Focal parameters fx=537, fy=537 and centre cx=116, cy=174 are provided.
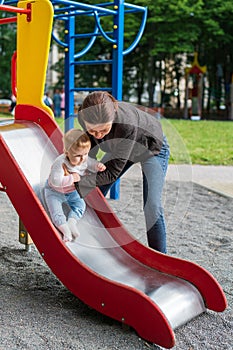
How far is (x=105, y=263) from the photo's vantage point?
317cm

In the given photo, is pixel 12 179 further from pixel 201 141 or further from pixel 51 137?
pixel 201 141

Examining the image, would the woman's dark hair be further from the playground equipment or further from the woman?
the playground equipment

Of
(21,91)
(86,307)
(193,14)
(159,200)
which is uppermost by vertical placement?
(193,14)

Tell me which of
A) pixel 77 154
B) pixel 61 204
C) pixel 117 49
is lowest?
pixel 61 204

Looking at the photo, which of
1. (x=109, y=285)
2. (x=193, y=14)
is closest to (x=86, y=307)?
(x=109, y=285)

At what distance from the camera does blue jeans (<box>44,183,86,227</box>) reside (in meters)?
3.14

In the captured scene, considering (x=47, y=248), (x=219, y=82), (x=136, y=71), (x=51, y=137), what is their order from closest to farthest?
(x=47, y=248) → (x=51, y=137) → (x=219, y=82) → (x=136, y=71)

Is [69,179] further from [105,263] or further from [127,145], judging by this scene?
[105,263]

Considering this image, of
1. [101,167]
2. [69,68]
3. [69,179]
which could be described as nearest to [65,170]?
[69,179]

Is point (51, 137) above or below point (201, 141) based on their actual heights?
above

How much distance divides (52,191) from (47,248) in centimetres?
35

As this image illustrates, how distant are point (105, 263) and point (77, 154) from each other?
0.69m

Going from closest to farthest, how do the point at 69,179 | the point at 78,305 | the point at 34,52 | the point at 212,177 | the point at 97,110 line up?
the point at 97,110 → the point at 69,179 → the point at 78,305 → the point at 34,52 → the point at 212,177

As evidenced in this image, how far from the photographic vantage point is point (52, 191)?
10.5ft
